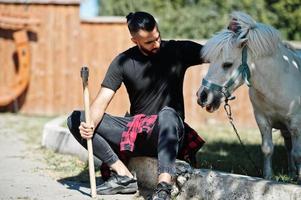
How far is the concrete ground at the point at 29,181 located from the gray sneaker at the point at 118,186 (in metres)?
0.06

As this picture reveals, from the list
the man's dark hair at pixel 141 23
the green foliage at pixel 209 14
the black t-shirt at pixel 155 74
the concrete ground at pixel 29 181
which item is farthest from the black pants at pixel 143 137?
the green foliage at pixel 209 14

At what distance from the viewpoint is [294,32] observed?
A: 495 inches

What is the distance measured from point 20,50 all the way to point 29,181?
6072 millimetres

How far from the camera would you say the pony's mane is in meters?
4.69

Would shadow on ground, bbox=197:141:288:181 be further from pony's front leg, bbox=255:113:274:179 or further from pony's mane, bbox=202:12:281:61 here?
pony's mane, bbox=202:12:281:61

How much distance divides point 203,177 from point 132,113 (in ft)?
3.38

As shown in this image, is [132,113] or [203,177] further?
[132,113]

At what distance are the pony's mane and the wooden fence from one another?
6.32 metres

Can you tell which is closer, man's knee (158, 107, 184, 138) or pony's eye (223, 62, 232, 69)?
man's knee (158, 107, 184, 138)

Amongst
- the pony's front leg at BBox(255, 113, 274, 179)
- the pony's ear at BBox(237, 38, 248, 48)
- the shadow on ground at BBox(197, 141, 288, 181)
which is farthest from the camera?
the shadow on ground at BBox(197, 141, 288, 181)

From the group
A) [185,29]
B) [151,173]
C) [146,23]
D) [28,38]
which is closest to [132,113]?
[151,173]

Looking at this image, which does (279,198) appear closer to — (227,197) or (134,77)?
(227,197)

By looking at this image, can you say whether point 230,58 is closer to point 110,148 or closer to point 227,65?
point 227,65

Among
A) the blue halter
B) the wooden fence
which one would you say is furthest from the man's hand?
the wooden fence
